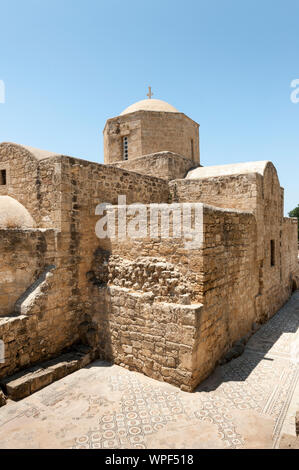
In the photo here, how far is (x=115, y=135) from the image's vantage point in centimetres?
1077

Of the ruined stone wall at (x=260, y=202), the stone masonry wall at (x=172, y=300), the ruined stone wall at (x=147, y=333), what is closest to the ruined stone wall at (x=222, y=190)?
the ruined stone wall at (x=260, y=202)

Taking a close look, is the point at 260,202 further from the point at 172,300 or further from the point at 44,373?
the point at 44,373

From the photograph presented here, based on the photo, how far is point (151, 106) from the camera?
36.4ft

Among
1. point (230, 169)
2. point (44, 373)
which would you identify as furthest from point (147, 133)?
point (44, 373)

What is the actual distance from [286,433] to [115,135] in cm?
993

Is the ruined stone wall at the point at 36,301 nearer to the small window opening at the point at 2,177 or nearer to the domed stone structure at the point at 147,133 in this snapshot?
the small window opening at the point at 2,177

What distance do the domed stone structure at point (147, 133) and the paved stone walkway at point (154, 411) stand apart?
23.5 ft

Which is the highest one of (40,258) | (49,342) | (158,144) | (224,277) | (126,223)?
(158,144)

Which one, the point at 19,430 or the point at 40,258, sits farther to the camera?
the point at 40,258

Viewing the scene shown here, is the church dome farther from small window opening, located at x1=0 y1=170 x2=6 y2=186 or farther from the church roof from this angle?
small window opening, located at x1=0 y1=170 x2=6 y2=186

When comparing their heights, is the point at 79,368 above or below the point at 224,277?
below

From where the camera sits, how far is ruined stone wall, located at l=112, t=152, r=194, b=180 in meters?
9.27

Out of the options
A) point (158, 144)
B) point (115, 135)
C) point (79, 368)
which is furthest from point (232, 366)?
point (115, 135)
